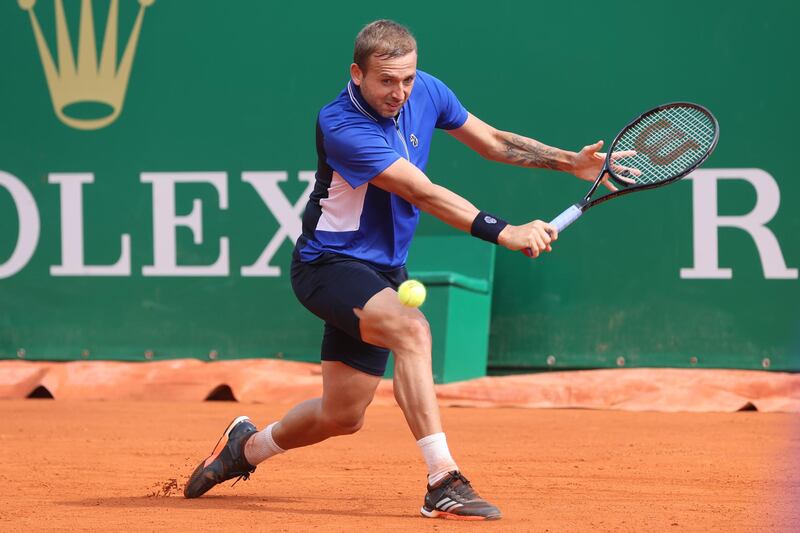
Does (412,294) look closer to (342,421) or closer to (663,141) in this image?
(342,421)

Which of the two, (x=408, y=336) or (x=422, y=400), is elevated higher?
(x=408, y=336)

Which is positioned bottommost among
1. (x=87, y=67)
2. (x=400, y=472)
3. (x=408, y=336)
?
(x=400, y=472)

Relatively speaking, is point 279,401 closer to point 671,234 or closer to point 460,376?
point 460,376

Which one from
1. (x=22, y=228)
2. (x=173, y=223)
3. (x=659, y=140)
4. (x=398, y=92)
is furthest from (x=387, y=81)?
Answer: (x=22, y=228)

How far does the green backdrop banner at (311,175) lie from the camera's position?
6.81 metres

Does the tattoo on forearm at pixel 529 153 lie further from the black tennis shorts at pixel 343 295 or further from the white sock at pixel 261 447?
the white sock at pixel 261 447

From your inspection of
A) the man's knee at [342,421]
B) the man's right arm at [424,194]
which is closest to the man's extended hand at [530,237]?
the man's right arm at [424,194]

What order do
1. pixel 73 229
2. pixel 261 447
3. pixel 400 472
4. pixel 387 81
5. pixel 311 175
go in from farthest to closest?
1. pixel 73 229
2. pixel 311 175
3. pixel 400 472
4. pixel 261 447
5. pixel 387 81

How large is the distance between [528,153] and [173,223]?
3.69 m

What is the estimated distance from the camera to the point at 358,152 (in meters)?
3.58

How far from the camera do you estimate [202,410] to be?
21.9ft

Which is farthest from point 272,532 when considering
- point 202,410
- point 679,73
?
point 679,73

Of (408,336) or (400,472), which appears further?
(400,472)

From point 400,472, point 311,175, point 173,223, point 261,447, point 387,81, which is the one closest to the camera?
point 387,81
